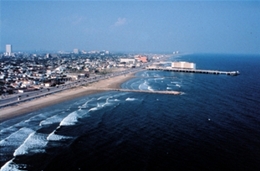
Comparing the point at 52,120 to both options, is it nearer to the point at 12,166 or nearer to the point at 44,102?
the point at 44,102

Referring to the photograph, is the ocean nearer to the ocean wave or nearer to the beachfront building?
the ocean wave

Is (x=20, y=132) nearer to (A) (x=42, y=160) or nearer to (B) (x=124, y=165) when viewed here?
(A) (x=42, y=160)

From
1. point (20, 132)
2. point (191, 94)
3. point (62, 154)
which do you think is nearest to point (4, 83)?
point (20, 132)

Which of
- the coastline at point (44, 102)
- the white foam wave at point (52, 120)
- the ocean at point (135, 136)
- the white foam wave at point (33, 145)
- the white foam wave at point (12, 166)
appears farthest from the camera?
the coastline at point (44, 102)

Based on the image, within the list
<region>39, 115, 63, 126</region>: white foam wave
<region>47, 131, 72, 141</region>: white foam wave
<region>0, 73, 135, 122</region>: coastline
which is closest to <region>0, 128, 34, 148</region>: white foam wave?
<region>47, 131, 72, 141</region>: white foam wave

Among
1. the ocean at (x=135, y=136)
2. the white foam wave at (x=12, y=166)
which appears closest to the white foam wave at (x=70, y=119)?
the ocean at (x=135, y=136)

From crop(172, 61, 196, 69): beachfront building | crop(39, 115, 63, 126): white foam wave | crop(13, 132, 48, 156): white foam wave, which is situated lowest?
crop(13, 132, 48, 156): white foam wave

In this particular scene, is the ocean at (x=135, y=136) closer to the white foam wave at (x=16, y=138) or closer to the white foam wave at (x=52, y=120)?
the white foam wave at (x=52, y=120)
